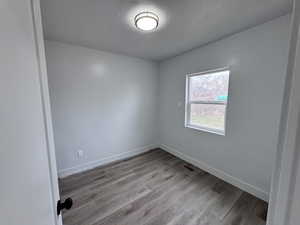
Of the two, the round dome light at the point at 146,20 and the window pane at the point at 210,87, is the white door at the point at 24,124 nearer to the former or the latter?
the round dome light at the point at 146,20

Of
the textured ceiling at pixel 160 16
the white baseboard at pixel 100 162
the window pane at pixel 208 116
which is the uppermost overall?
the textured ceiling at pixel 160 16

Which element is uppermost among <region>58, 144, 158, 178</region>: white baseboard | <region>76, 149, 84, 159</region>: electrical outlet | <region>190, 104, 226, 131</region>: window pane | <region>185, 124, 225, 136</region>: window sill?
<region>190, 104, 226, 131</region>: window pane

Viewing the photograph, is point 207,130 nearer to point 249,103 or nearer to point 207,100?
point 207,100

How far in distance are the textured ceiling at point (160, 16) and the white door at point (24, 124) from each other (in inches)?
45.0

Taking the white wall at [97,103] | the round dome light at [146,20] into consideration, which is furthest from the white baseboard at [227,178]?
the round dome light at [146,20]

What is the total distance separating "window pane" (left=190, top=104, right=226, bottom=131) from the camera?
2.20 m

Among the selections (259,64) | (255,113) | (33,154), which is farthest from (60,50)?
(255,113)

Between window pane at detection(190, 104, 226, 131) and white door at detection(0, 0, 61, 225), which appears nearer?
white door at detection(0, 0, 61, 225)

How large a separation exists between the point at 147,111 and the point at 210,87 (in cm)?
160

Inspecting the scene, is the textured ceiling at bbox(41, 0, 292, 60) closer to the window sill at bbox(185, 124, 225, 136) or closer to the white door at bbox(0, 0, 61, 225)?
the white door at bbox(0, 0, 61, 225)

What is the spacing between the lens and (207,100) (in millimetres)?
2404

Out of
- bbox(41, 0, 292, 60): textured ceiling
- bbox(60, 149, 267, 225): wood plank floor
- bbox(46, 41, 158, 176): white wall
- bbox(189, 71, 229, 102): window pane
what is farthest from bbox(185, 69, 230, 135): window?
bbox(46, 41, 158, 176): white wall

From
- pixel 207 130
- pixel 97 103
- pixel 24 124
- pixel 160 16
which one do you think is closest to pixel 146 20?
pixel 160 16

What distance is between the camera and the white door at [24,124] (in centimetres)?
33
